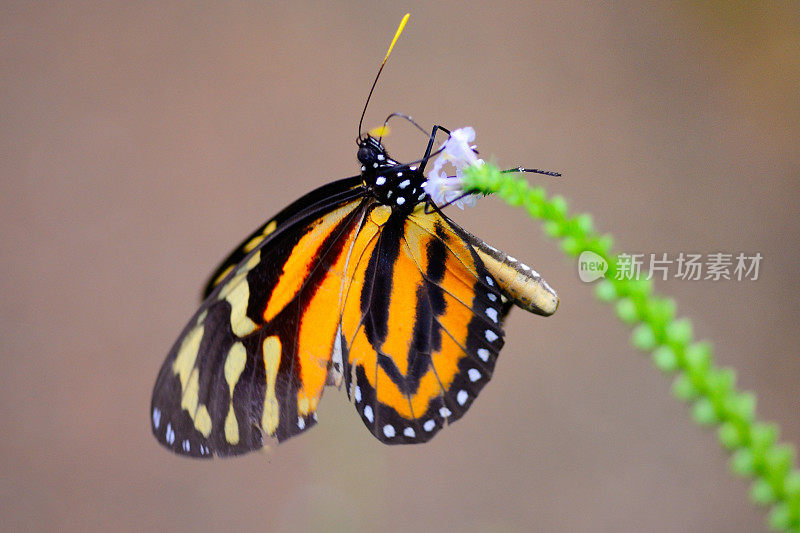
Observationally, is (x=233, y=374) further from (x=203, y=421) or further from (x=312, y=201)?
(x=312, y=201)

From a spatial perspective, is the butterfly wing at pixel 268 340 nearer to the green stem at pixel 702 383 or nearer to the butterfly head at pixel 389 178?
the butterfly head at pixel 389 178

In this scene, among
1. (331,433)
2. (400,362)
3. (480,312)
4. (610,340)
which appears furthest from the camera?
(610,340)

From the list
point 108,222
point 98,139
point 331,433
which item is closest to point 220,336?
point 331,433

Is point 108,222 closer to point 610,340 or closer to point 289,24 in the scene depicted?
point 289,24

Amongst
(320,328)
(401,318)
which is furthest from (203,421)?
(401,318)

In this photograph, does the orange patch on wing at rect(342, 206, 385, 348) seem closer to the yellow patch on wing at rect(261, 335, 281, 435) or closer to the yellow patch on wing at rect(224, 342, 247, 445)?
the yellow patch on wing at rect(261, 335, 281, 435)

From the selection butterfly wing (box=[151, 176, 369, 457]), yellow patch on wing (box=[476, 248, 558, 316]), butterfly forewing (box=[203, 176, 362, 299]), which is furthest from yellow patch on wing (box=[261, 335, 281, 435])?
yellow patch on wing (box=[476, 248, 558, 316])
